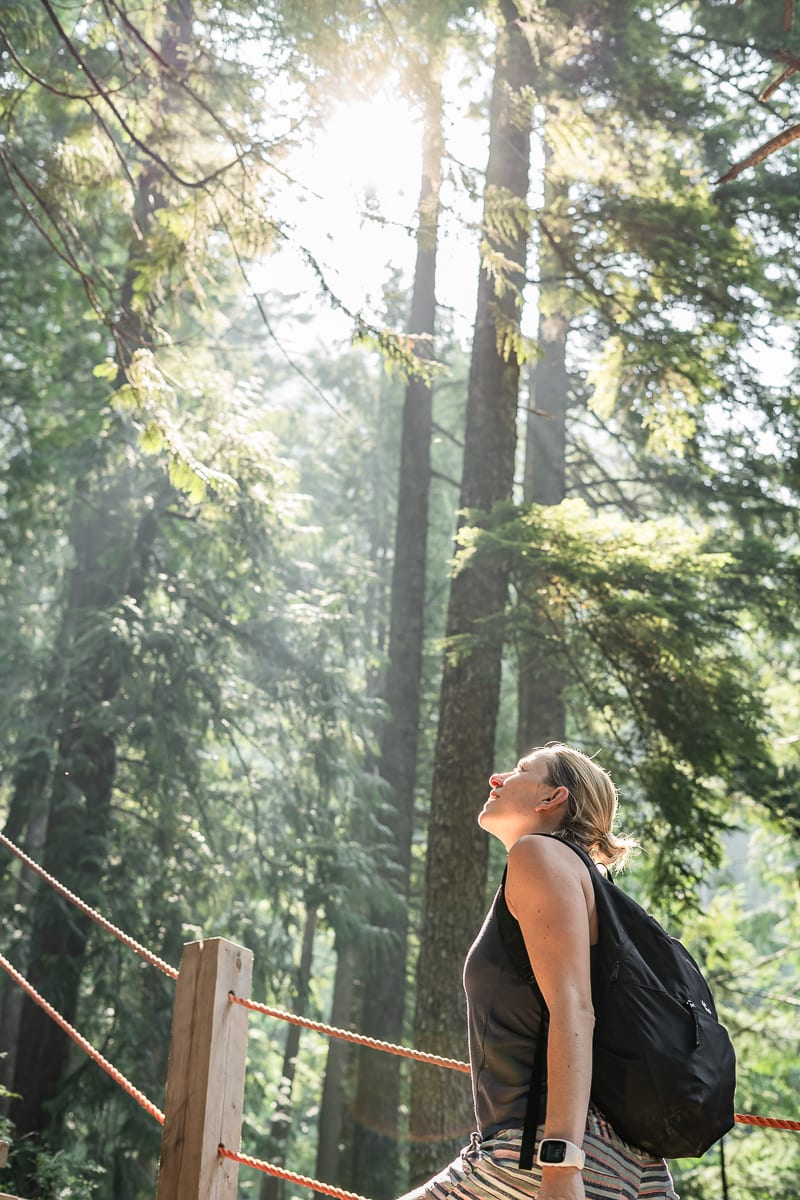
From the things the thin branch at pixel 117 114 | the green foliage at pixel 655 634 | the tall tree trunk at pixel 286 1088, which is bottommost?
the tall tree trunk at pixel 286 1088

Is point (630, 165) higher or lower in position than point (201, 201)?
higher

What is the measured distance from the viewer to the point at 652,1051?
1860 millimetres

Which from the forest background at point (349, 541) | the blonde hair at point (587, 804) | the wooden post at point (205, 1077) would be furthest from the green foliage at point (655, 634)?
the blonde hair at point (587, 804)

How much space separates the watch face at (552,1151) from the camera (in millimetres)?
1782

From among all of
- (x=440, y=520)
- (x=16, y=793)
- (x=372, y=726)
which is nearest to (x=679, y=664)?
(x=16, y=793)

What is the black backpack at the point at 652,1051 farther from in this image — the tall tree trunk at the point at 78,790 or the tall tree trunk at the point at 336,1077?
the tall tree trunk at the point at 336,1077

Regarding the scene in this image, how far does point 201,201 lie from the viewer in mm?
5766

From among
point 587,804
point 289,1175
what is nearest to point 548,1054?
point 587,804

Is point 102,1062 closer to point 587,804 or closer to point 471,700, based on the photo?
point 587,804

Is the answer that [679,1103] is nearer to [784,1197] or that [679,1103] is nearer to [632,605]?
[632,605]

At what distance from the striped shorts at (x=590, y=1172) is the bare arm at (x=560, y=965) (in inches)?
3.7

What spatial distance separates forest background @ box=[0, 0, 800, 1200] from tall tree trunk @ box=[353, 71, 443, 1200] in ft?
0.17

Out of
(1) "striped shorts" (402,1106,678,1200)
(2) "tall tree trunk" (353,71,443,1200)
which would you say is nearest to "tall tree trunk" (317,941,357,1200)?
(2) "tall tree trunk" (353,71,443,1200)

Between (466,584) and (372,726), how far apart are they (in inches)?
314
